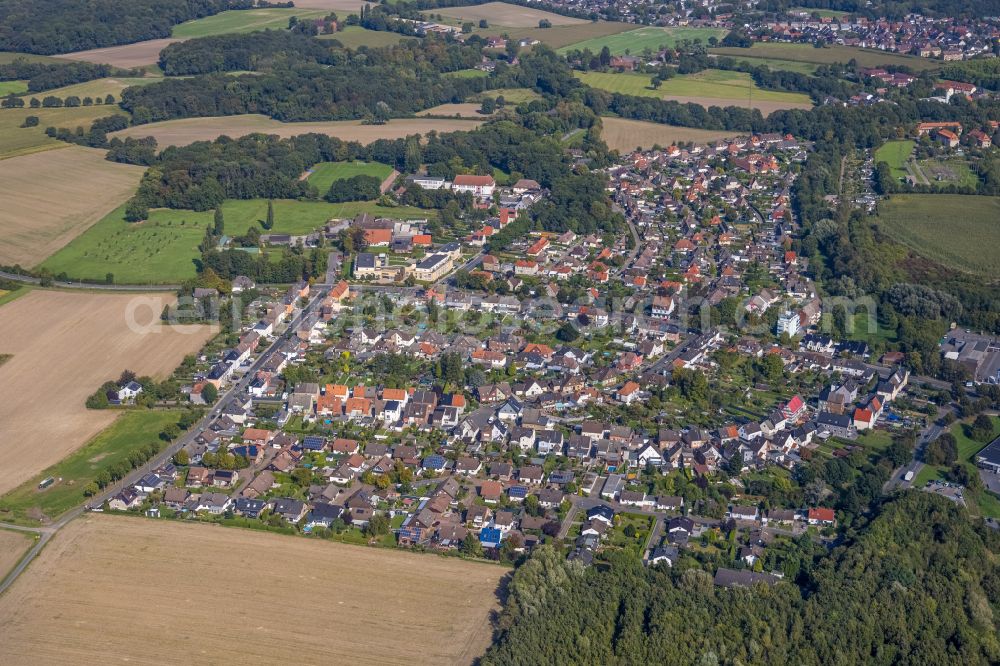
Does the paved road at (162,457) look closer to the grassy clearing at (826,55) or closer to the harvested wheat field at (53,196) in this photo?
the harvested wheat field at (53,196)

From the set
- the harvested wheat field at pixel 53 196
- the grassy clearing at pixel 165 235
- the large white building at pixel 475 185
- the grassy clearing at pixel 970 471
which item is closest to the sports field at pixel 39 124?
the harvested wheat field at pixel 53 196

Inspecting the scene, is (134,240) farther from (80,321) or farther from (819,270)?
(819,270)

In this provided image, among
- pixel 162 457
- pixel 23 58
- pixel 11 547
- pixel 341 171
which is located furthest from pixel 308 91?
pixel 11 547

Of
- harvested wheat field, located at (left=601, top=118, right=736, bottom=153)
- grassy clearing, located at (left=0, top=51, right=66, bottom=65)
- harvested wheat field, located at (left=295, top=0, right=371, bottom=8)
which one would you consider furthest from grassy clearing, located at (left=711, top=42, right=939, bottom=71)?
grassy clearing, located at (left=0, top=51, right=66, bottom=65)

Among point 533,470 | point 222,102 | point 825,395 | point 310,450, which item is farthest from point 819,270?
point 222,102

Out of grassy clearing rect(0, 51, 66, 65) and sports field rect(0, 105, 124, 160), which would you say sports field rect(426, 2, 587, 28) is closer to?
grassy clearing rect(0, 51, 66, 65)
